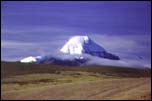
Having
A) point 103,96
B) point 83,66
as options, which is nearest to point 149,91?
point 103,96

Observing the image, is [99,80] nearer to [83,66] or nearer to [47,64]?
[83,66]

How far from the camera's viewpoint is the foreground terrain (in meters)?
17.3

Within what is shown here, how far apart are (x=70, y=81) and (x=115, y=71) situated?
296 cm

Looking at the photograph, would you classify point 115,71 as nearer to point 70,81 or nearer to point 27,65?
point 70,81

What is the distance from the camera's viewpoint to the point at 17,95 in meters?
17.1

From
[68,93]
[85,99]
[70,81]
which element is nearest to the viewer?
[85,99]

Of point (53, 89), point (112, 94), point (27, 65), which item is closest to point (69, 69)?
point (27, 65)

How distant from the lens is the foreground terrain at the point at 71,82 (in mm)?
17328

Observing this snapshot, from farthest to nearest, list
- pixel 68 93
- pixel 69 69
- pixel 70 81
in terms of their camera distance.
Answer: pixel 69 69
pixel 70 81
pixel 68 93

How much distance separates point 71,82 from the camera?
68.6 feet

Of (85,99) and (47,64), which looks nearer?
(85,99)

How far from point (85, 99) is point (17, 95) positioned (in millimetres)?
3320

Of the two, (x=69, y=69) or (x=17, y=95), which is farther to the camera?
(x=69, y=69)

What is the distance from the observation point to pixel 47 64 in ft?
75.4
